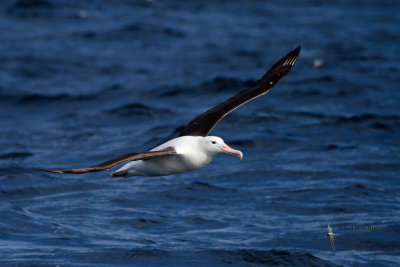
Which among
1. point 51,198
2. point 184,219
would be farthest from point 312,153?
point 51,198

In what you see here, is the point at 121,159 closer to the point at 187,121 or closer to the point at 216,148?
the point at 216,148

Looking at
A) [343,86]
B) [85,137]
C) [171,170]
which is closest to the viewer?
[171,170]

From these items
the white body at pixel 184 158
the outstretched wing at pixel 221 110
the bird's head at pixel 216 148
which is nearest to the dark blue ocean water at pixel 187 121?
the outstretched wing at pixel 221 110

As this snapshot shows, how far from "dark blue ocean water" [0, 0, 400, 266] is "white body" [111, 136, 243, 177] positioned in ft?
8.36

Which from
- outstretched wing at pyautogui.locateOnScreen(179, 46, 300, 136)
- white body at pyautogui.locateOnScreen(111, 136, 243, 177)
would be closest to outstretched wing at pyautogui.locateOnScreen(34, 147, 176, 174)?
white body at pyautogui.locateOnScreen(111, 136, 243, 177)

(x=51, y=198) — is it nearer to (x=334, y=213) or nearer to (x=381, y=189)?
(x=334, y=213)

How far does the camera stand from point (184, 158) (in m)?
10.8

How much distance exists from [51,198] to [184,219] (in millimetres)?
2985

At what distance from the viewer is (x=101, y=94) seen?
23531 mm

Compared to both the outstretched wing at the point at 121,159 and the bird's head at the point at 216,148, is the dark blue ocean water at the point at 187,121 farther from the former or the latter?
the outstretched wing at the point at 121,159

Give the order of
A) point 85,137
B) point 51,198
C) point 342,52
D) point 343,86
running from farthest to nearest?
1. point 342,52
2. point 343,86
3. point 85,137
4. point 51,198

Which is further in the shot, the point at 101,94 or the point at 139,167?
the point at 101,94

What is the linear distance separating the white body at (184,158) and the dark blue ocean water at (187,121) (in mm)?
2547

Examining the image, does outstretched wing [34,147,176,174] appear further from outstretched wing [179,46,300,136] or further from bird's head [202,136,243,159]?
outstretched wing [179,46,300,136]
